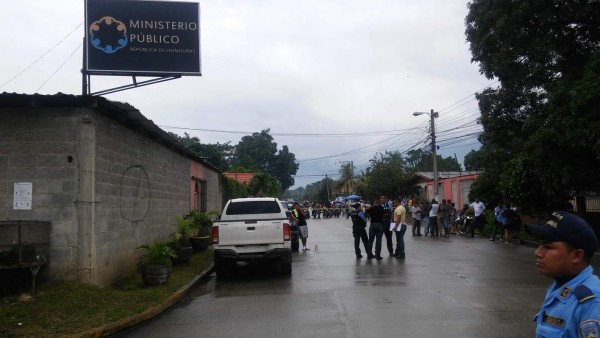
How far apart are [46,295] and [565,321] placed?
25.7 feet

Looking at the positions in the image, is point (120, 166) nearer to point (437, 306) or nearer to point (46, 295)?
point (46, 295)

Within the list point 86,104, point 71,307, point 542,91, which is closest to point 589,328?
point 71,307

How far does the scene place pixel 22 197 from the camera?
8.80m

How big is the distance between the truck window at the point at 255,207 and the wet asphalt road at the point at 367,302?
5.12 feet

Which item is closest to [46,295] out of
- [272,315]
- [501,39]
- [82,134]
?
[82,134]

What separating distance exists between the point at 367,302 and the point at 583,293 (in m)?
6.74

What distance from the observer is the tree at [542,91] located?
14331mm

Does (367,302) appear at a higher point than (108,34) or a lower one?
lower

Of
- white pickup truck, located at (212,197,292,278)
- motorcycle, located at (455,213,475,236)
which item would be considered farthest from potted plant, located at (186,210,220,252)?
motorcycle, located at (455,213,475,236)

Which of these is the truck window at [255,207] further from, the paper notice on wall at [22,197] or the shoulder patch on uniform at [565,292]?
the shoulder patch on uniform at [565,292]

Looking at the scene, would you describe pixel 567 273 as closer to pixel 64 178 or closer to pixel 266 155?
pixel 64 178

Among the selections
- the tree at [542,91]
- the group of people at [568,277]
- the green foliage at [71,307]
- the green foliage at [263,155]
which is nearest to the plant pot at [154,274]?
the green foliage at [71,307]

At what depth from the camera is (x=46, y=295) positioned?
26.7 ft

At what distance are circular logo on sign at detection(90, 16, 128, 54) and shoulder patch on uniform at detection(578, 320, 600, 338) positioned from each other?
12309mm
